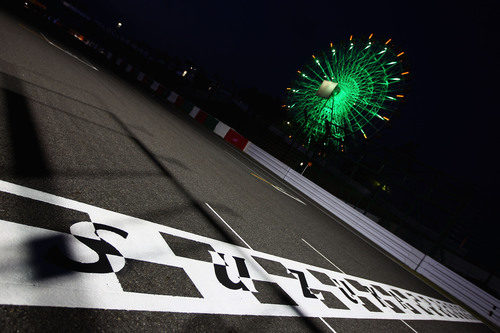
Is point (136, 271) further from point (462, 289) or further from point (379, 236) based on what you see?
point (379, 236)

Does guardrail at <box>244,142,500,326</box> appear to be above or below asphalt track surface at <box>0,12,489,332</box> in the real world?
above

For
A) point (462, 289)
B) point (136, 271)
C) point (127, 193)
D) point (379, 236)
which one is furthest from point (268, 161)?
Result: point (136, 271)

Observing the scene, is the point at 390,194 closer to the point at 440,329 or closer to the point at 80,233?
the point at 440,329

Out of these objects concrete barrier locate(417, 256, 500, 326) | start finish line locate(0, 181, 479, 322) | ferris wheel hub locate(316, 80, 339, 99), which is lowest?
start finish line locate(0, 181, 479, 322)

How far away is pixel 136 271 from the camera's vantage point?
96.6 inches

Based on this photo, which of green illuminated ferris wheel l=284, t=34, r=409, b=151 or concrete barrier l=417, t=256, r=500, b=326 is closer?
concrete barrier l=417, t=256, r=500, b=326

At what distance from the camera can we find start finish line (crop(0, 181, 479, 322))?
1.94 meters

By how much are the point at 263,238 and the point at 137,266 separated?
286 centimetres

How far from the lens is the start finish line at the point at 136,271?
6.38ft

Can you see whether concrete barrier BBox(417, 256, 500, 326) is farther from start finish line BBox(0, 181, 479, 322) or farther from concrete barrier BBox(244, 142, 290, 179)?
concrete barrier BBox(244, 142, 290, 179)

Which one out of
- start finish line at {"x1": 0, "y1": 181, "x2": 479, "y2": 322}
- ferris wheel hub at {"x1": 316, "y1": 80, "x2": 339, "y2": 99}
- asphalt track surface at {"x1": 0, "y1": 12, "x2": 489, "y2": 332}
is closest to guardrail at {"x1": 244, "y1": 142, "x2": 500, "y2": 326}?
asphalt track surface at {"x1": 0, "y1": 12, "x2": 489, "y2": 332}

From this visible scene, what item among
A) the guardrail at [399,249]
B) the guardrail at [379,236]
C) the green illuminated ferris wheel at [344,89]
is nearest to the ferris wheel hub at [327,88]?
the green illuminated ferris wheel at [344,89]

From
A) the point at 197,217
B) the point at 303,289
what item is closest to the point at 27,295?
the point at 197,217

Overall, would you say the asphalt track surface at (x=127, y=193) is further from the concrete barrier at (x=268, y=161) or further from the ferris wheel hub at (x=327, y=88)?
the ferris wheel hub at (x=327, y=88)
